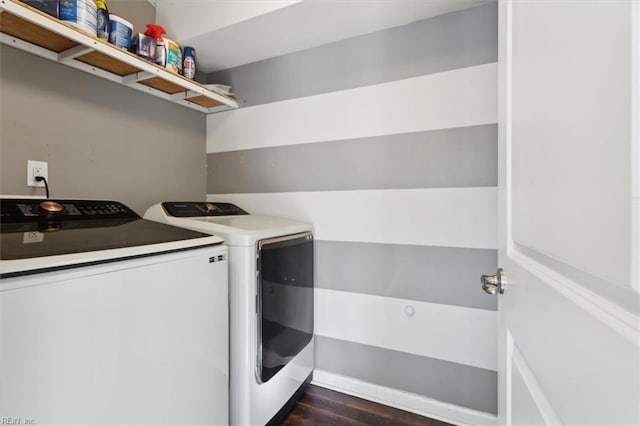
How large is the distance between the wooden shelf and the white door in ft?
5.07

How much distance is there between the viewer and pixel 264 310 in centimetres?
129

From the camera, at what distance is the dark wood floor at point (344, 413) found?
1457 millimetres

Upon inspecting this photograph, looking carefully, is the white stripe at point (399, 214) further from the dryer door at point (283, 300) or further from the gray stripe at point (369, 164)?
the dryer door at point (283, 300)

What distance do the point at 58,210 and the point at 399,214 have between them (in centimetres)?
162

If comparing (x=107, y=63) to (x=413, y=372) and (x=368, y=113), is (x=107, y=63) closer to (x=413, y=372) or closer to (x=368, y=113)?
(x=368, y=113)

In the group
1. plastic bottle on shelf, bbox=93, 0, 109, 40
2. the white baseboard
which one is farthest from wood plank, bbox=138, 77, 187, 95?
the white baseboard

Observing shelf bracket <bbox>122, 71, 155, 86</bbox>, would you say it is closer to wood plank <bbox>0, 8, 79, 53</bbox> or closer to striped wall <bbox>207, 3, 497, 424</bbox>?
wood plank <bbox>0, 8, 79, 53</bbox>

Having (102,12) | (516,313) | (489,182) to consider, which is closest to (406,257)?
(489,182)

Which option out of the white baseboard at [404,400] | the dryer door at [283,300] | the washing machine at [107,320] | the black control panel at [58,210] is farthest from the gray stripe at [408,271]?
the black control panel at [58,210]

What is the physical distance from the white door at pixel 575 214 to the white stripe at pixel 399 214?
0.81 meters

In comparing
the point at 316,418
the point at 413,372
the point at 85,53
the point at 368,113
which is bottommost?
the point at 316,418

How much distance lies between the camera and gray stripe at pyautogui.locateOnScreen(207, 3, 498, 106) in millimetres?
1410

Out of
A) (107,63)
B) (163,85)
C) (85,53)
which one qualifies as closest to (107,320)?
(85,53)

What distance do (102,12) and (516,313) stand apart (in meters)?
1.95
